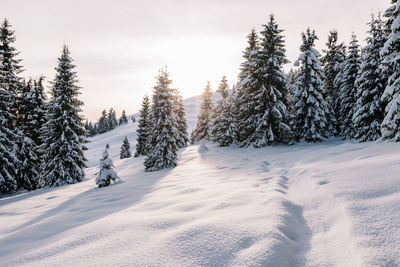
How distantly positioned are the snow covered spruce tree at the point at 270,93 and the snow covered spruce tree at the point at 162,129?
7909 mm

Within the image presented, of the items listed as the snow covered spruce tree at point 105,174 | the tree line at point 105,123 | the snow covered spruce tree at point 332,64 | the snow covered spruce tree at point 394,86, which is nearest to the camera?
the snow covered spruce tree at point 394,86

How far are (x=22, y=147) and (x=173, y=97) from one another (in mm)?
14083

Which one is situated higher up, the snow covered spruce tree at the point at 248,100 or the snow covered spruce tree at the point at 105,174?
the snow covered spruce tree at the point at 248,100

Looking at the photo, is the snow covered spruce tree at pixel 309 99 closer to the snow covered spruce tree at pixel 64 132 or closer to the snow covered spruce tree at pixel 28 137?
the snow covered spruce tree at pixel 64 132

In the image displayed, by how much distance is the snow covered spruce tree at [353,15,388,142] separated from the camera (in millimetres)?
17984

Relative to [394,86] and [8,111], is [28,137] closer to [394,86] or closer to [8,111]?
[8,111]

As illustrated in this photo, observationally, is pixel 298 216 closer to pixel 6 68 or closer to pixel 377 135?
pixel 377 135

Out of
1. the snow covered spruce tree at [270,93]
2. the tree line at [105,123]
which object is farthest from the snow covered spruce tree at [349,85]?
the tree line at [105,123]

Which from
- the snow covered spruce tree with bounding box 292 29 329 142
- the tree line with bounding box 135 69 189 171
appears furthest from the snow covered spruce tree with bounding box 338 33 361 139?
the tree line with bounding box 135 69 189 171

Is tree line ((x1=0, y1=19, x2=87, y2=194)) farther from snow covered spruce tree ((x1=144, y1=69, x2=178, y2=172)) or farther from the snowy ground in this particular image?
the snowy ground

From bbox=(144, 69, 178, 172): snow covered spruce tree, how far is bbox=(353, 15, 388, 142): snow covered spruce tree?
16172mm

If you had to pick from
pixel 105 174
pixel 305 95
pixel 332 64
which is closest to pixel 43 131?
pixel 105 174

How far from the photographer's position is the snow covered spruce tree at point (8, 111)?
53.7 ft

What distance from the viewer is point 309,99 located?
65.9 ft
